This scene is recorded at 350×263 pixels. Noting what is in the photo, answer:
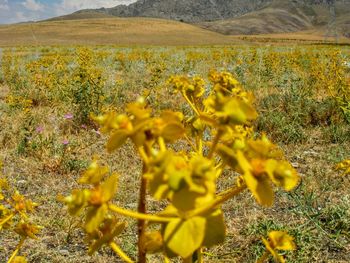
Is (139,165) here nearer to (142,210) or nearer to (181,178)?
(142,210)

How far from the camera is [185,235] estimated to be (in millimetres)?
631

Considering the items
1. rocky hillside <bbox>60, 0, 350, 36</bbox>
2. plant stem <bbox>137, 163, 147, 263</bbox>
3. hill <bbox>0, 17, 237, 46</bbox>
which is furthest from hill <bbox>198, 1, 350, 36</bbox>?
plant stem <bbox>137, 163, 147, 263</bbox>

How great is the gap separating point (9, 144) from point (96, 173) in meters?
3.89

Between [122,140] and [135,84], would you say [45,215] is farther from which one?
[135,84]

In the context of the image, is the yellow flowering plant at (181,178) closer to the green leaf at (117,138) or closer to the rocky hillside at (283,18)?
the green leaf at (117,138)

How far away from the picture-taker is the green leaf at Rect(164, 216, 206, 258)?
0.62 metres

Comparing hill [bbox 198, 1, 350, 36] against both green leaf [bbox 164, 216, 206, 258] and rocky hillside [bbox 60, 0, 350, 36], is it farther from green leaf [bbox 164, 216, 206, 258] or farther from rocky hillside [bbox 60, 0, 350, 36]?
green leaf [bbox 164, 216, 206, 258]

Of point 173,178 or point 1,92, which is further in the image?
point 1,92

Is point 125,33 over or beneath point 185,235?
over

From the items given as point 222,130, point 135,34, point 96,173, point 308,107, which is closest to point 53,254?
point 96,173

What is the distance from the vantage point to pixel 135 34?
57.2 metres

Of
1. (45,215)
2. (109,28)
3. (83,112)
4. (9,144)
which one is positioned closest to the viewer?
(45,215)

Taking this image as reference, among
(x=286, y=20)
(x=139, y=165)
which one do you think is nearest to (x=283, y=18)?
(x=286, y=20)

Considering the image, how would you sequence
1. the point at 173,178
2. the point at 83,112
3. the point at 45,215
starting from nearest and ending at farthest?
the point at 173,178 → the point at 45,215 → the point at 83,112
